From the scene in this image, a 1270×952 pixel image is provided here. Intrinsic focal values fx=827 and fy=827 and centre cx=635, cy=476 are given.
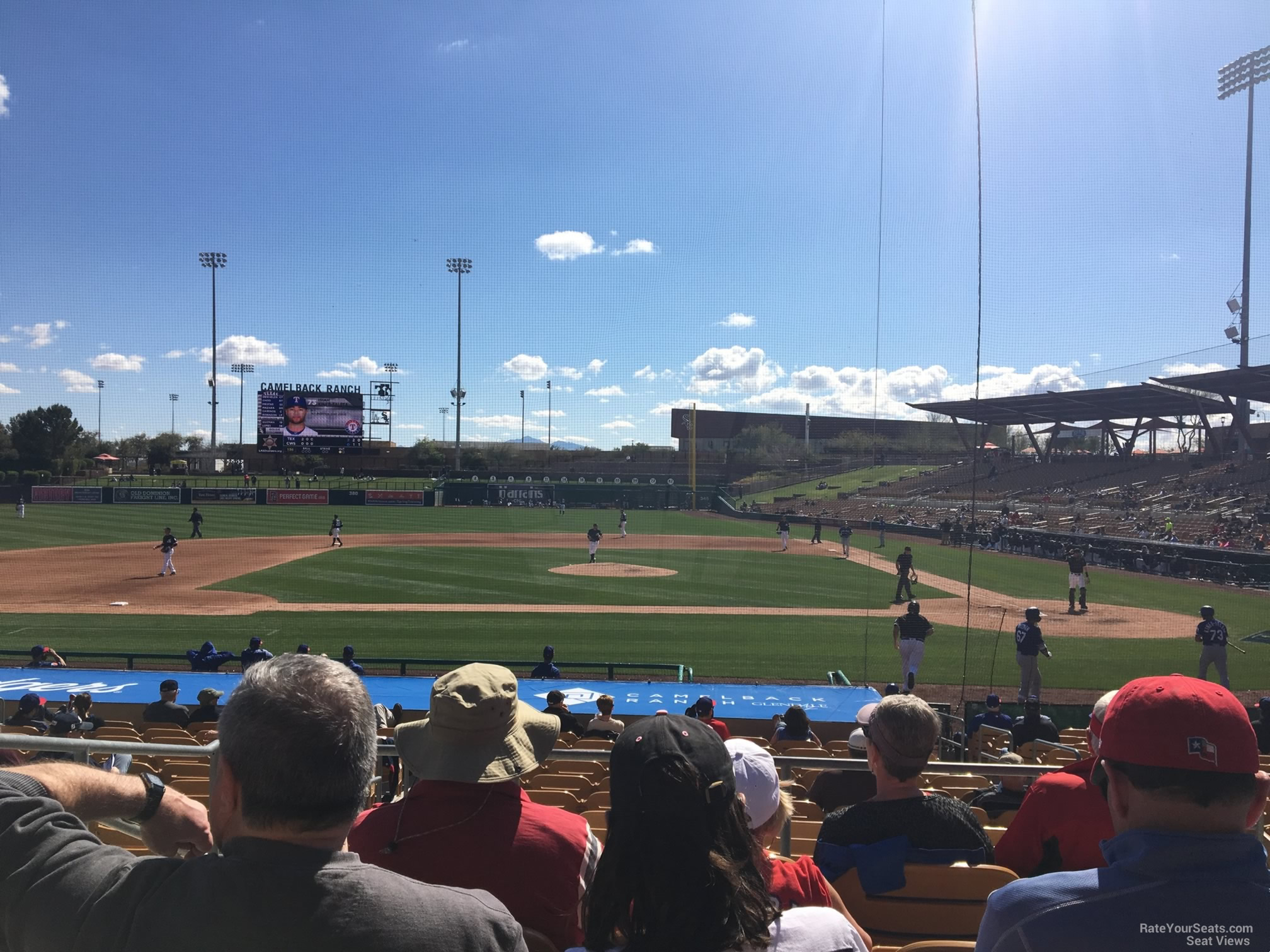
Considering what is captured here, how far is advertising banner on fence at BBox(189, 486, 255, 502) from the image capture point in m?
54.4

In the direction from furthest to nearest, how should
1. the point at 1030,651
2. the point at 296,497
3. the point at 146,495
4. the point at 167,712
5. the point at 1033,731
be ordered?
the point at 296,497, the point at 146,495, the point at 1030,651, the point at 167,712, the point at 1033,731

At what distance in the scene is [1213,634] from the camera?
46.6 feet

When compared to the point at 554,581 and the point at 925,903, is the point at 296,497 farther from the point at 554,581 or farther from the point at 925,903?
the point at 925,903

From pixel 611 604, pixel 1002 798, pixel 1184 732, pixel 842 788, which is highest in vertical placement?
pixel 1184 732

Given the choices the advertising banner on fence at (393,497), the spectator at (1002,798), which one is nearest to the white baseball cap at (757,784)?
the spectator at (1002,798)

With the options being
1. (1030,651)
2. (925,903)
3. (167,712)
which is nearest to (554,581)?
(1030,651)

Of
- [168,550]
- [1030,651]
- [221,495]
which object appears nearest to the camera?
[1030,651]

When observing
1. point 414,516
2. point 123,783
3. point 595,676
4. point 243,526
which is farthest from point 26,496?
point 123,783

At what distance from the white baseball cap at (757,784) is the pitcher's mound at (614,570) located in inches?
1039

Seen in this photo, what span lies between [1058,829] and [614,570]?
90.2 feet

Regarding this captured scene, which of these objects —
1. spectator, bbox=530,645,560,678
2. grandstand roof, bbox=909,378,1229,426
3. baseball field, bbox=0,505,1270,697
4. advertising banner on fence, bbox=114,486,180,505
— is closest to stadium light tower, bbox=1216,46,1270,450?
grandstand roof, bbox=909,378,1229,426

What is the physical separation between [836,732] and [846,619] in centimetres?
1149

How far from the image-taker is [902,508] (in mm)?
51812

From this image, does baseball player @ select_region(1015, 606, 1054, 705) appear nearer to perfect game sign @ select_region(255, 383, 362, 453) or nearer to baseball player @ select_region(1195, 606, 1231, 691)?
baseball player @ select_region(1195, 606, 1231, 691)
